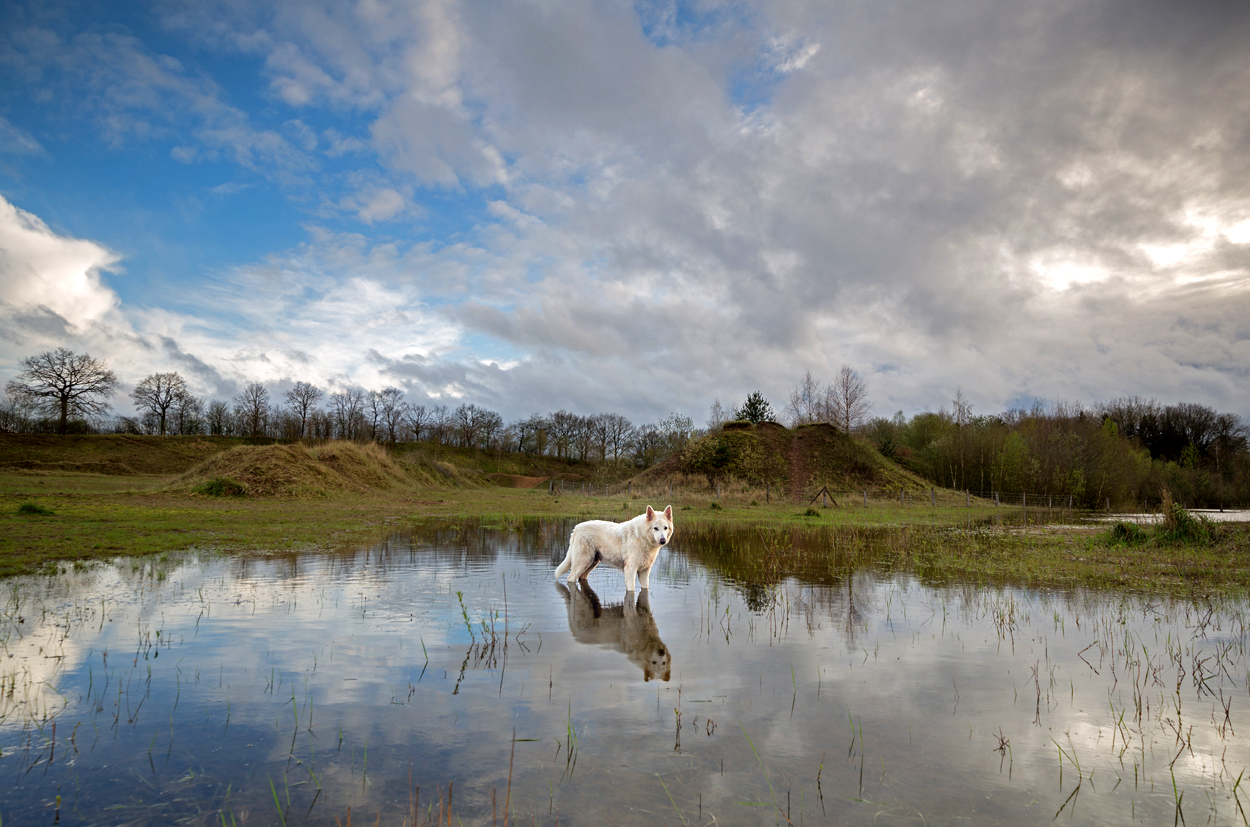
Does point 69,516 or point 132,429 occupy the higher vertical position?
point 132,429

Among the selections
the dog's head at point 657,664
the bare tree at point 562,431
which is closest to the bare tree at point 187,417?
the bare tree at point 562,431

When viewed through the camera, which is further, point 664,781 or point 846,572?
point 846,572

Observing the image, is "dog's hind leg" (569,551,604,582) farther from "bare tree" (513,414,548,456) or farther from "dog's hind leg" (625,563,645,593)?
"bare tree" (513,414,548,456)

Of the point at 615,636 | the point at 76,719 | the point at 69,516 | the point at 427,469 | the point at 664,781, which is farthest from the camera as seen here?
the point at 427,469

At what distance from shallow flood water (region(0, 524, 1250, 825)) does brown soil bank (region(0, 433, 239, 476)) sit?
67765 mm

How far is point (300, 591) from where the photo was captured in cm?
1081

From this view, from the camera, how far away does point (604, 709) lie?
5871 millimetres

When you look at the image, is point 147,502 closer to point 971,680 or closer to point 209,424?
point 971,680

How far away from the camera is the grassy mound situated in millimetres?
33812

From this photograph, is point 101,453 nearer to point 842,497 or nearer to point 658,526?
point 842,497

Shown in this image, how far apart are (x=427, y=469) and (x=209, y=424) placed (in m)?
82.1

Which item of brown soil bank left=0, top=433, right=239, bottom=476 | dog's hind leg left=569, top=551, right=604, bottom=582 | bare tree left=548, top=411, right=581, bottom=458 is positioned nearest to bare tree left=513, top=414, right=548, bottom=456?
bare tree left=548, top=411, right=581, bottom=458

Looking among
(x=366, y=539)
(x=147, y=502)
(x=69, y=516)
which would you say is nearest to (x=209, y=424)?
(x=147, y=502)

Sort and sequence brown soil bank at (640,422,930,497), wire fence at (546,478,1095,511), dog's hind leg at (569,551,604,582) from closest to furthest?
dog's hind leg at (569,551,604,582) < wire fence at (546,478,1095,511) < brown soil bank at (640,422,930,497)
